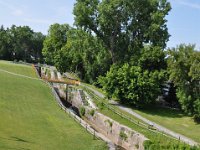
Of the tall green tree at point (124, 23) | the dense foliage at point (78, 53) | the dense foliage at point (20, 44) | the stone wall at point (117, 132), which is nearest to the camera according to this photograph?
the stone wall at point (117, 132)

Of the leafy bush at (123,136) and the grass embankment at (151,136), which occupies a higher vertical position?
the grass embankment at (151,136)

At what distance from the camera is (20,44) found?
145 meters

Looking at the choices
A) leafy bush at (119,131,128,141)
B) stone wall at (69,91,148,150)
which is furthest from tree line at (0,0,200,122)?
leafy bush at (119,131,128,141)

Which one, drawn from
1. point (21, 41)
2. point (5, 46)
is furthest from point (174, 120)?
point (21, 41)

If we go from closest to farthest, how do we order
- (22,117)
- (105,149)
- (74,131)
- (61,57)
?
(105,149) → (74,131) → (22,117) → (61,57)

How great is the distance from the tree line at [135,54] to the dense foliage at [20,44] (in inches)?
2607

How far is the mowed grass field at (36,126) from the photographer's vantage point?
2838cm

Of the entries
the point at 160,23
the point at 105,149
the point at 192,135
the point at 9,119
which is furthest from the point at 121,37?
the point at 105,149

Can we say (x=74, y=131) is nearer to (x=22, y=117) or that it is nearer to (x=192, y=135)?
(x=22, y=117)

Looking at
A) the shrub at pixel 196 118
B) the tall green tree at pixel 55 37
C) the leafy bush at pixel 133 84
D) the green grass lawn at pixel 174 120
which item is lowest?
the green grass lawn at pixel 174 120

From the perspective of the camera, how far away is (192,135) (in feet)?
130

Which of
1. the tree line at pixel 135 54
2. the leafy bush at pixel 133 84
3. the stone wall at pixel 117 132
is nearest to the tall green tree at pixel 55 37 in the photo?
the tree line at pixel 135 54

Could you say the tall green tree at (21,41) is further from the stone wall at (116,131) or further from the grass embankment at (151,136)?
the stone wall at (116,131)

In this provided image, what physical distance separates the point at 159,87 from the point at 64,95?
59.0 feet
